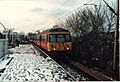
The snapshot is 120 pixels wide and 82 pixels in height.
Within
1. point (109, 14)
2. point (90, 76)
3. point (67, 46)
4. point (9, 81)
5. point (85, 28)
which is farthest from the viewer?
point (85, 28)

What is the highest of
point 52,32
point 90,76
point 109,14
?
point 109,14

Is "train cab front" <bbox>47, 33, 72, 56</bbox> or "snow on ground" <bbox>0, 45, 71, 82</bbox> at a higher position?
"train cab front" <bbox>47, 33, 72, 56</bbox>

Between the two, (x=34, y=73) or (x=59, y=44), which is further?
(x=59, y=44)

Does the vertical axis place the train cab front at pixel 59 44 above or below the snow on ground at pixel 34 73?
above

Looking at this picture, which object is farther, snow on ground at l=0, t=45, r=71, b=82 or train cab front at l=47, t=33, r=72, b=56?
train cab front at l=47, t=33, r=72, b=56

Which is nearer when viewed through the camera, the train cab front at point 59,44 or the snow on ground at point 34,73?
the snow on ground at point 34,73

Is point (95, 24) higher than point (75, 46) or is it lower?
higher

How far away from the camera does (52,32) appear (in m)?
25.2

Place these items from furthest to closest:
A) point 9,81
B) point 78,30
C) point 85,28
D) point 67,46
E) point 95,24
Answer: point 78,30 < point 85,28 < point 95,24 < point 67,46 < point 9,81

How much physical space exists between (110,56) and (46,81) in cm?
1256

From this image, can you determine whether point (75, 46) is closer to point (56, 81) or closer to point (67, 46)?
point (67, 46)

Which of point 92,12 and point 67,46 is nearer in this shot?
point 67,46

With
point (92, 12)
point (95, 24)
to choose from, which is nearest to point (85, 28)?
point (92, 12)

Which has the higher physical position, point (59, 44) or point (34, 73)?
point (59, 44)
